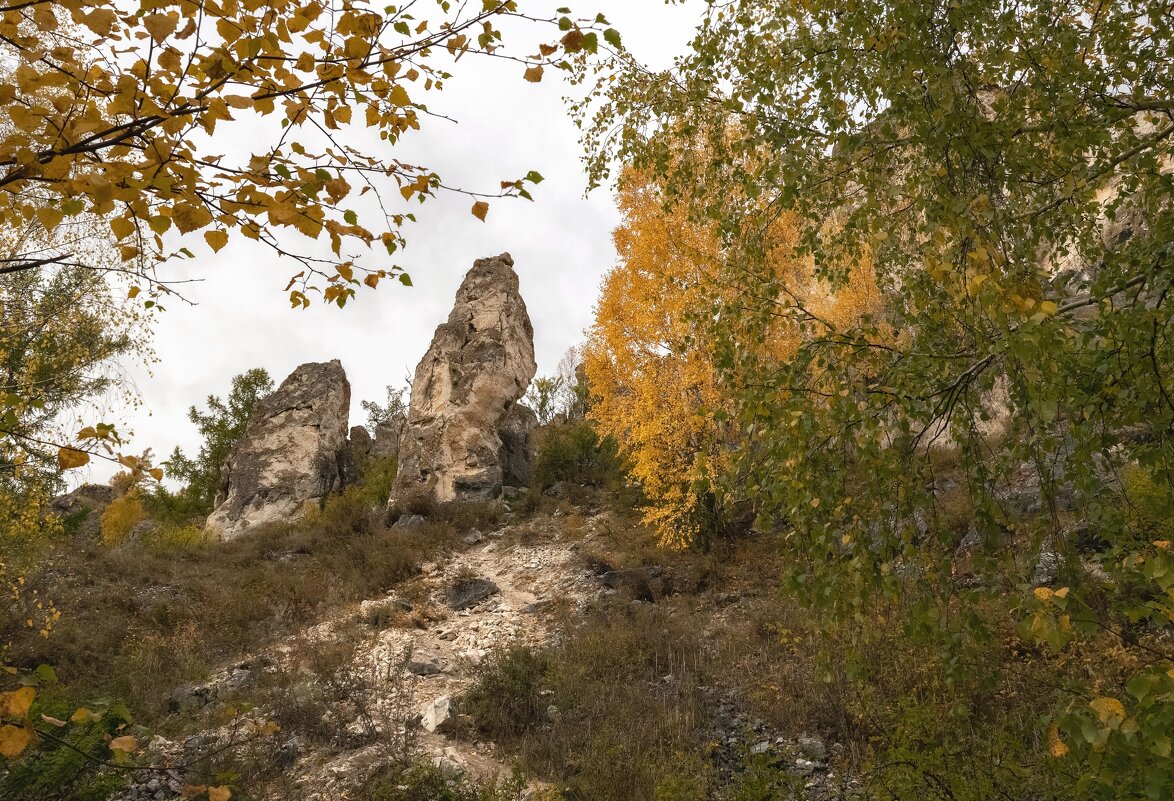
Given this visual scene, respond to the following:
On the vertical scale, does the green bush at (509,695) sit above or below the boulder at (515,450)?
below

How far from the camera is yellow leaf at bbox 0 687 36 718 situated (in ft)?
4.65

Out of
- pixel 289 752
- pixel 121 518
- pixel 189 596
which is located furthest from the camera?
pixel 121 518

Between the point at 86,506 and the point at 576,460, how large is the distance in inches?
691

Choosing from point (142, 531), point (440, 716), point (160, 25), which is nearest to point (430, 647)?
point (440, 716)

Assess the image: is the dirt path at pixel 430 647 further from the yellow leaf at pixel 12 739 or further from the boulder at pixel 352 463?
the boulder at pixel 352 463

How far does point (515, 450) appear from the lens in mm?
20188

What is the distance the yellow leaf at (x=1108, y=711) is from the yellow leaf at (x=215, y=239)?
2.65 metres

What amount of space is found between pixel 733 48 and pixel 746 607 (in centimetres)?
722

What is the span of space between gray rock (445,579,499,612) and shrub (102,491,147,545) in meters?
14.1

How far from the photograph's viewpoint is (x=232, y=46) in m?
1.75

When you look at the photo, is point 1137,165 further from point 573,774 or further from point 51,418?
point 51,418

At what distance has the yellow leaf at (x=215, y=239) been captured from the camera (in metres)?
1.68

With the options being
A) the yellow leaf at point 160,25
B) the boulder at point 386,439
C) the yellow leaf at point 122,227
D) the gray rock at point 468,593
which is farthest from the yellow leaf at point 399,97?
the boulder at point 386,439

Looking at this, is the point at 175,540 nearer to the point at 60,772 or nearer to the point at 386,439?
the point at 386,439
